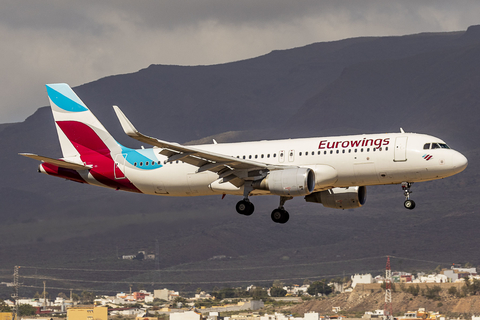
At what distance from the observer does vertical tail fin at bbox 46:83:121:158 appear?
5909 centimetres

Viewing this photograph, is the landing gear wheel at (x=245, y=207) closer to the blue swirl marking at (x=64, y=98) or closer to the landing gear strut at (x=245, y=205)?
the landing gear strut at (x=245, y=205)

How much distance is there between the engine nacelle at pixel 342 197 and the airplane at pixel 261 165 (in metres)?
0.07

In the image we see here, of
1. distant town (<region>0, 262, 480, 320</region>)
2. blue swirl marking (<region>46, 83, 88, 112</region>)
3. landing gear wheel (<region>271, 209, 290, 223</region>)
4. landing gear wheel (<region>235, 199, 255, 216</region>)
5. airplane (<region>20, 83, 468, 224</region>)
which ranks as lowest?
distant town (<region>0, 262, 480, 320</region>)

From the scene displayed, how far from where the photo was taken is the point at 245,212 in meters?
53.8

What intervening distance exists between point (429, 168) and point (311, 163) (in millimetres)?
7342

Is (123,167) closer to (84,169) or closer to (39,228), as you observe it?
(84,169)

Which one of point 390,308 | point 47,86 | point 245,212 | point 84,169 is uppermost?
point 47,86

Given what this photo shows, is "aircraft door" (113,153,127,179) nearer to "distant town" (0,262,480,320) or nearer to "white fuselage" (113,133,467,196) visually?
"white fuselage" (113,133,467,196)

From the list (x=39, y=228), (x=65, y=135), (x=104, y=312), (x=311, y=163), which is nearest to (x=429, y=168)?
(x=311, y=163)

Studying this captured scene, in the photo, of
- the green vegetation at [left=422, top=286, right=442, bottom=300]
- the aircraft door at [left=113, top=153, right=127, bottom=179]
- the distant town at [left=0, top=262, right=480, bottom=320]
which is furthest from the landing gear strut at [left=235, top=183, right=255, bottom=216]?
the green vegetation at [left=422, top=286, right=442, bottom=300]

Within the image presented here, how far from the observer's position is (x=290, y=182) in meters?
50.6

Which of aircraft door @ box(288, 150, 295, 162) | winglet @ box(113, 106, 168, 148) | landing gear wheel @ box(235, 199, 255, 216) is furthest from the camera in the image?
landing gear wheel @ box(235, 199, 255, 216)

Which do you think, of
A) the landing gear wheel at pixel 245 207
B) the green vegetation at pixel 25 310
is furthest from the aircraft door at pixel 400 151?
the green vegetation at pixel 25 310

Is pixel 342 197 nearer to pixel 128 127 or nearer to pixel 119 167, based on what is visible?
pixel 119 167
